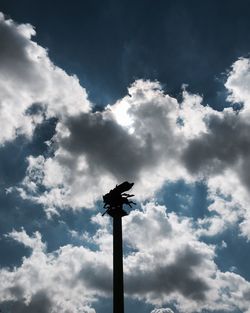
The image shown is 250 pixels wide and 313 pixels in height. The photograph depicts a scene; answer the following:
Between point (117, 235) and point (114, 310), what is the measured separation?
703 cm

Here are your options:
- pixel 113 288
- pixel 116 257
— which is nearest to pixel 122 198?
pixel 116 257

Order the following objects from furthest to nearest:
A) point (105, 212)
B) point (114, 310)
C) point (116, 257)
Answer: point (105, 212)
point (116, 257)
point (114, 310)

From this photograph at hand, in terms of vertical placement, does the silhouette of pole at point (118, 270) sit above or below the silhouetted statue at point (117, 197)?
below

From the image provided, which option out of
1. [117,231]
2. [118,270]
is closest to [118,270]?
[118,270]

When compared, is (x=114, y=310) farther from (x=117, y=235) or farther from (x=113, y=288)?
(x=117, y=235)

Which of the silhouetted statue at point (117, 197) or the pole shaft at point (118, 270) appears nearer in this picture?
the pole shaft at point (118, 270)

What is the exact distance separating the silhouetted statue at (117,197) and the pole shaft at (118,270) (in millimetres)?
2352

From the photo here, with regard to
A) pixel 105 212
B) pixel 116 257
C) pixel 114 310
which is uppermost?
pixel 105 212

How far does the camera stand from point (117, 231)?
40.3 meters

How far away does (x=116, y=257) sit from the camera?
38438 millimetres

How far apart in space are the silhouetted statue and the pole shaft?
7.72 ft

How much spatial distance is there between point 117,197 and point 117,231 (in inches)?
162

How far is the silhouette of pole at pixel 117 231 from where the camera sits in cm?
3668

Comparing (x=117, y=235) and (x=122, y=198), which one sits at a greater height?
(x=122, y=198)
